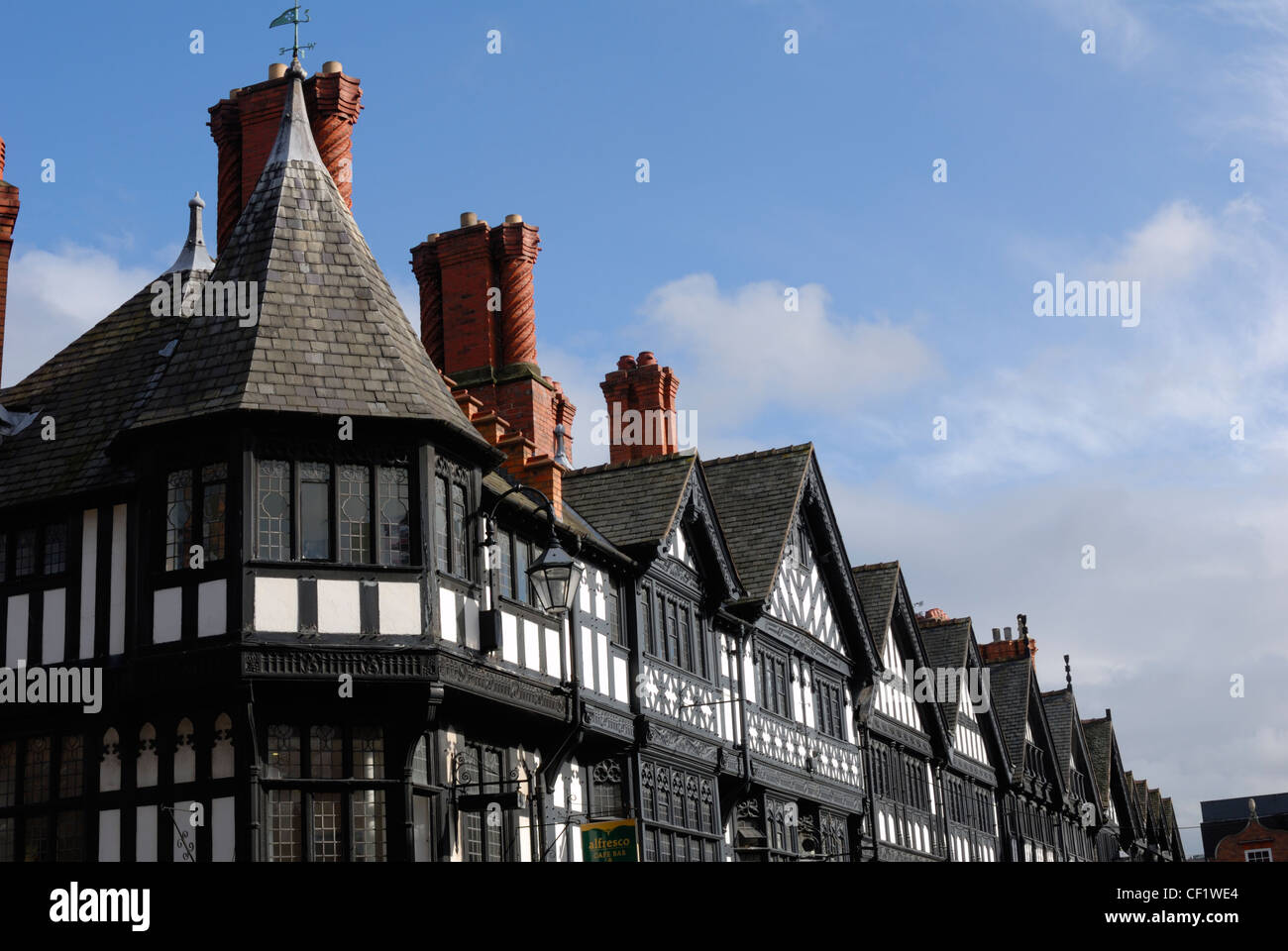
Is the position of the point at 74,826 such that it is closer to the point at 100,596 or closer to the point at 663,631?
the point at 100,596

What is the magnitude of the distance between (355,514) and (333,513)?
0.26 meters

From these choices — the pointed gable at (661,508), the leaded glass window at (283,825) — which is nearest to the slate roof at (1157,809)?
the pointed gable at (661,508)

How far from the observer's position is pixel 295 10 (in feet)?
77.3

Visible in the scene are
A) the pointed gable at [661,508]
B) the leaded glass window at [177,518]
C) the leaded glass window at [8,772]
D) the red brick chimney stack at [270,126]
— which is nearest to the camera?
the leaded glass window at [177,518]

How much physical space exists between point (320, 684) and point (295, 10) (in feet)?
34.0

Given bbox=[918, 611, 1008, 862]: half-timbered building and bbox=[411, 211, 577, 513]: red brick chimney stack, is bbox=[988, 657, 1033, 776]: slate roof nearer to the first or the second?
bbox=[918, 611, 1008, 862]: half-timbered building

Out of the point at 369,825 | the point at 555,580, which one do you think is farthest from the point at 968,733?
the point at 555,580

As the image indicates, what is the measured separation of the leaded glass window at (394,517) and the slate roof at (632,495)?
6228mm

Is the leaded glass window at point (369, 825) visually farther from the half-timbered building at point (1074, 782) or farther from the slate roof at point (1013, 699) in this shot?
the half-timbered building at point (1074, 782)

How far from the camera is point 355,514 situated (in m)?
18.3

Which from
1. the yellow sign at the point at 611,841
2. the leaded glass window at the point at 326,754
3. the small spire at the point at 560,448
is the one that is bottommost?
the yellow sign at the point at 611,841

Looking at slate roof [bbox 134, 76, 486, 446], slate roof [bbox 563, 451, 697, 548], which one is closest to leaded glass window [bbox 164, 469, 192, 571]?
slate roof [bbox 134, 76, 486, 446]

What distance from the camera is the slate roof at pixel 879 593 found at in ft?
114

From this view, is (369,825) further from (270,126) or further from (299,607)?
(270,126)
